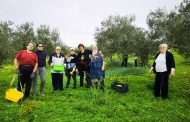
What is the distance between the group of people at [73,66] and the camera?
1340cm

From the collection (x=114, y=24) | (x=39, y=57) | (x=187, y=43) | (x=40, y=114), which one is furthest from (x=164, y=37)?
(x=114, y=24)

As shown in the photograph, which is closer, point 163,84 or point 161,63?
point 163,84

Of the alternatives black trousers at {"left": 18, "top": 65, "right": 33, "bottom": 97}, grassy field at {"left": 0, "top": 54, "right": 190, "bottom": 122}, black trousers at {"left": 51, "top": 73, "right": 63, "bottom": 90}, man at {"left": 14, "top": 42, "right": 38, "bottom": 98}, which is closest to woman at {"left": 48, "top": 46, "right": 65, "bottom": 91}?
black trousers at {"left": 51, "top": 73, "right": 63, "bottom": 90}

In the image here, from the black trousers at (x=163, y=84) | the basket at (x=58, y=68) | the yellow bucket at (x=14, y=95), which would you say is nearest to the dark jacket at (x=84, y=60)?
the basket at (x=58, y=68)

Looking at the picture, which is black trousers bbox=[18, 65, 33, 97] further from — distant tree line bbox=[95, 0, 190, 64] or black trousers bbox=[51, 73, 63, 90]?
distant tree line bbox=[95, 0, 190, 64]

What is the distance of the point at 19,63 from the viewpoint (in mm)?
13430

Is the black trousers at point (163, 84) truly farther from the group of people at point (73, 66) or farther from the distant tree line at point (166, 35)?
the distant tree line at point (166, 35)

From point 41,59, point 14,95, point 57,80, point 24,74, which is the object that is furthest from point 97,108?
point 57,80

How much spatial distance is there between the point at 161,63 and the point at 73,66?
4.91 metres

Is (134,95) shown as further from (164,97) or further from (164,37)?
(164,37)

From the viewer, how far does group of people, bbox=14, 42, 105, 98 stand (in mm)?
13367

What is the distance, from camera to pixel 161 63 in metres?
14.4

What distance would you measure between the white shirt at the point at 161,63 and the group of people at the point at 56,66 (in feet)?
9.08

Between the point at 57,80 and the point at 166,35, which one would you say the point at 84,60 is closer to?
the point at 57,80
